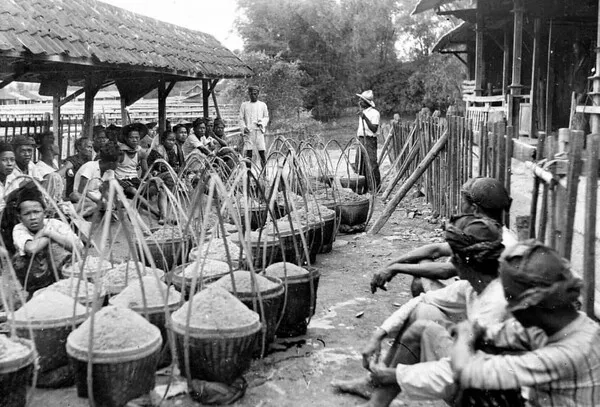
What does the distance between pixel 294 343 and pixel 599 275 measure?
7.70 feet

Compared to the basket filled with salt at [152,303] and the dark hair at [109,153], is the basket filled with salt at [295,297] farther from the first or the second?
the dark hair at [109,153]

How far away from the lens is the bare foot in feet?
11.4

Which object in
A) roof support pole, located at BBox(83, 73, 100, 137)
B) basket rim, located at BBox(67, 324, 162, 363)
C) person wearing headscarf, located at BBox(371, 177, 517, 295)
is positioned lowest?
basket rim, located at BBox(67, 324, 162, 363)

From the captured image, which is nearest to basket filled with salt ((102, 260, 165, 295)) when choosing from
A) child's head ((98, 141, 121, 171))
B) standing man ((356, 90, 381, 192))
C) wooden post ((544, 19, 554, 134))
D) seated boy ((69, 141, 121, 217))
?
seated boy ((69, 141, 121, 217))

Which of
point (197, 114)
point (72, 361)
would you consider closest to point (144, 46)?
point (72, 361)

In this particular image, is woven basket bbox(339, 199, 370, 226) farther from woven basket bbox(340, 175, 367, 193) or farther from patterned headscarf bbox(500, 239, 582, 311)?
patterned headscarf bbox(500, 239, 582, 311)

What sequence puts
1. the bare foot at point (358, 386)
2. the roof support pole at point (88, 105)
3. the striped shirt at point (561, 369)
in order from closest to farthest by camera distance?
the striped shirt at point (561, 369) → the bare foot at point (358, 386) → the roof support pole at point (88, 105)

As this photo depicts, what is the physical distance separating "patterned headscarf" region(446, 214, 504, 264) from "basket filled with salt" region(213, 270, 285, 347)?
1.33 metres

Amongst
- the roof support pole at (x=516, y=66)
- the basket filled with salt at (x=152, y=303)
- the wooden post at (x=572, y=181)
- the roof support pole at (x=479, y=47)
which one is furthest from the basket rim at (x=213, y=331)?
the roof support pole at (x=479, y=47)

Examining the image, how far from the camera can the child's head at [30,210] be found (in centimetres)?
505

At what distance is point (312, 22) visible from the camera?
34250 millimetres

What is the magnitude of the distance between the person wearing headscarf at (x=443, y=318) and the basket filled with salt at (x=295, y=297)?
1.14 metres

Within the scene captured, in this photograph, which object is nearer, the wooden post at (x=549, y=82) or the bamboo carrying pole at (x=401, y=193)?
the bamboo carrying pole at (x=401, y=193)

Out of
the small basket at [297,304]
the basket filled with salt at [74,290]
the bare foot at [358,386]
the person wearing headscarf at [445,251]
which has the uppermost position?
the person wearing headscarf at [445,251]
